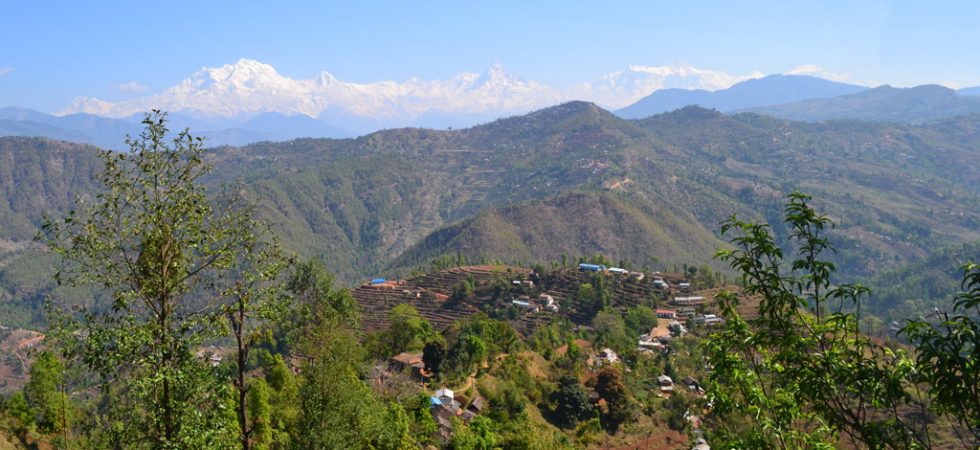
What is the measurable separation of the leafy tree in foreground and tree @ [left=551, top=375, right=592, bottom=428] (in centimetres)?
3216

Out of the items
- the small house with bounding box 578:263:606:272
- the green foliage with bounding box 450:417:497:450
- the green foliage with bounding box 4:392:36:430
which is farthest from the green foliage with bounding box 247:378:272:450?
the small house with bounding box 578:263:606:272

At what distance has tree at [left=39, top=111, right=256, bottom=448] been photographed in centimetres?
830

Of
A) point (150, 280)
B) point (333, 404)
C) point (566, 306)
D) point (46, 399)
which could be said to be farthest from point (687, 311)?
point (150, 280)

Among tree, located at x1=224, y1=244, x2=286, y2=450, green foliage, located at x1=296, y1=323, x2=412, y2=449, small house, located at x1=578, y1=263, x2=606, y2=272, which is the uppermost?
tree, located at x1=224, y1=244, x2=286, y2=450

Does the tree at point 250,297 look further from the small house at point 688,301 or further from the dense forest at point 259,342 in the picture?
the small house at point 688,301

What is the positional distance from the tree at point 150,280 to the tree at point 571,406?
102 feet

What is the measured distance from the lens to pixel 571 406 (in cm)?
3759

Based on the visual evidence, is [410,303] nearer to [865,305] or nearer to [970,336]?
[970,336]

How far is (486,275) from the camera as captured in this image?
89.2m

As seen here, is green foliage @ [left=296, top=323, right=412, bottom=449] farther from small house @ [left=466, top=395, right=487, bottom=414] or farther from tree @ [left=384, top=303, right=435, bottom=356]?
tree @ [left=384, top=303, right=435, bottom=356]

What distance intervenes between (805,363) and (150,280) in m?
8.65

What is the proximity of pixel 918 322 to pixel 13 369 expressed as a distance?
5320 inches

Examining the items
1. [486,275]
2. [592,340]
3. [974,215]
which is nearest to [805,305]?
[592,340]

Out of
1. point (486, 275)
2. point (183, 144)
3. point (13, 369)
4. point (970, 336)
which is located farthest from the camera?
point (13, 369)
